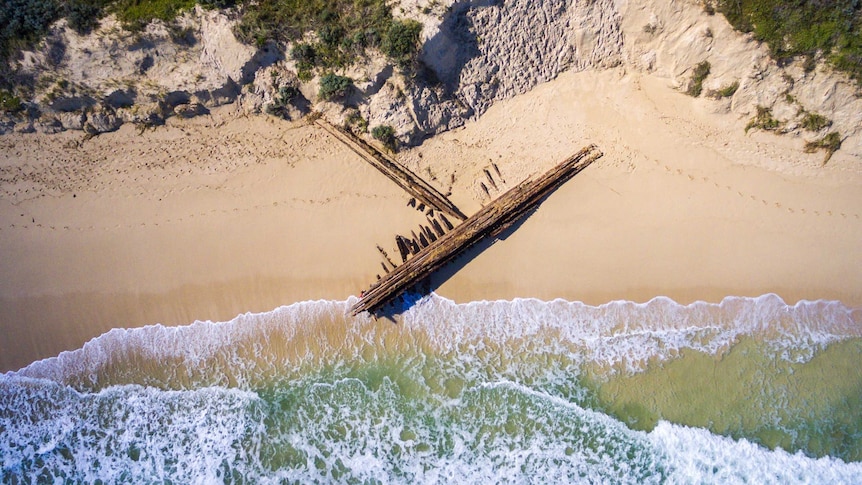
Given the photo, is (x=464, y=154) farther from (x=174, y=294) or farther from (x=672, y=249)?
(x=174, y=294)

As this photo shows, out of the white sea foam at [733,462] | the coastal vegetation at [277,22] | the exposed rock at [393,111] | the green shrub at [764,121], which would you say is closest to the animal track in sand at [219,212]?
the exposed rock at [393,111]

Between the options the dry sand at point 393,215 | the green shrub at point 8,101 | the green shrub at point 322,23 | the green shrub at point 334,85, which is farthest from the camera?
the dry sand at point 393,215

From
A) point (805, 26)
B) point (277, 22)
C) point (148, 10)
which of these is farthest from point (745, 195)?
point (148, 10)

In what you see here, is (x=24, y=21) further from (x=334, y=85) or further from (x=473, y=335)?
(x=473, y=335)

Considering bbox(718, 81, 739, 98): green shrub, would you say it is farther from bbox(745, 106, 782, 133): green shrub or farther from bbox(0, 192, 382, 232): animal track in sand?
bbox(0, 192, 382, 232): animal track in sand

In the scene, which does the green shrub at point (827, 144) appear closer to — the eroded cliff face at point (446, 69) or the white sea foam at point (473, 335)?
the eroded cliff face at point (446, 69)

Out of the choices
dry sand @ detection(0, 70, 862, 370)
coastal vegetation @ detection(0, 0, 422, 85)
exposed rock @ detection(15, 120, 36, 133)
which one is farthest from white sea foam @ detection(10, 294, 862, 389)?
coastal vegetation @ detection(0, 0, 422, 85)

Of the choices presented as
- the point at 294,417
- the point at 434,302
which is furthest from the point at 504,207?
the point at 294,417
